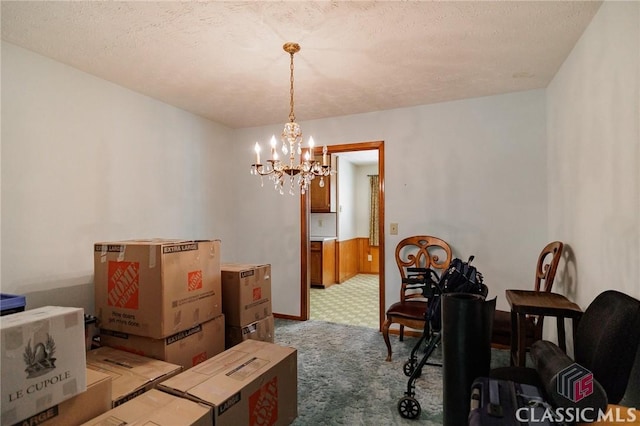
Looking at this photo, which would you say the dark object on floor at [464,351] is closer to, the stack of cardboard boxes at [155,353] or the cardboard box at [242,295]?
the stack of cardboard boxes at [155,353]

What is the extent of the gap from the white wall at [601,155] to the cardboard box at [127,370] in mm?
2208

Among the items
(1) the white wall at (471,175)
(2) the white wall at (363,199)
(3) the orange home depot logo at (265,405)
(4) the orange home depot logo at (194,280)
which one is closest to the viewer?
(3) the orange home depot logo at (265,405)

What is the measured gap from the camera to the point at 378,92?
Answer: 297 cm

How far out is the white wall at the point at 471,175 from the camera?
9.66 ft

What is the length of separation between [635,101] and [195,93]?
307cm

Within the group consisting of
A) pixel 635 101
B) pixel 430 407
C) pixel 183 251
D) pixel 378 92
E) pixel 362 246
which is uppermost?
pixel 378 92

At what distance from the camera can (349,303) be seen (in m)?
4.62

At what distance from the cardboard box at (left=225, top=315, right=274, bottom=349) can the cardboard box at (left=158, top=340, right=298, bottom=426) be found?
14.2 inches

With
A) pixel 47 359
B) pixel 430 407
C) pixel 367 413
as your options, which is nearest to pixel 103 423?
pixel 47 359

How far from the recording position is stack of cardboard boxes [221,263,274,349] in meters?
2.19

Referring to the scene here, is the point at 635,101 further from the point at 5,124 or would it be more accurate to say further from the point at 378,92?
the point at 5,124

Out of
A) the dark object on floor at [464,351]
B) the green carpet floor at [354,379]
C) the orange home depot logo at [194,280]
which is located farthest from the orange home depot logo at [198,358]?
the dark object on floor at [464,351]

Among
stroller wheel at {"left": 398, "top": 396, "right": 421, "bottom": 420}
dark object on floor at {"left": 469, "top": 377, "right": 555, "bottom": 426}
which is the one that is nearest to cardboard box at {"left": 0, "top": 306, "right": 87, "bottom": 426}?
dark object on floor at {"left": 469, "top": 377, "right": 555, "bottom": 426}

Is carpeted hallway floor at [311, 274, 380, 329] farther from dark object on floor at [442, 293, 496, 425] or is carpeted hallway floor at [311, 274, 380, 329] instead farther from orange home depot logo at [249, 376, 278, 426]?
orange home depot logo at [249, 376, 278, 426]
